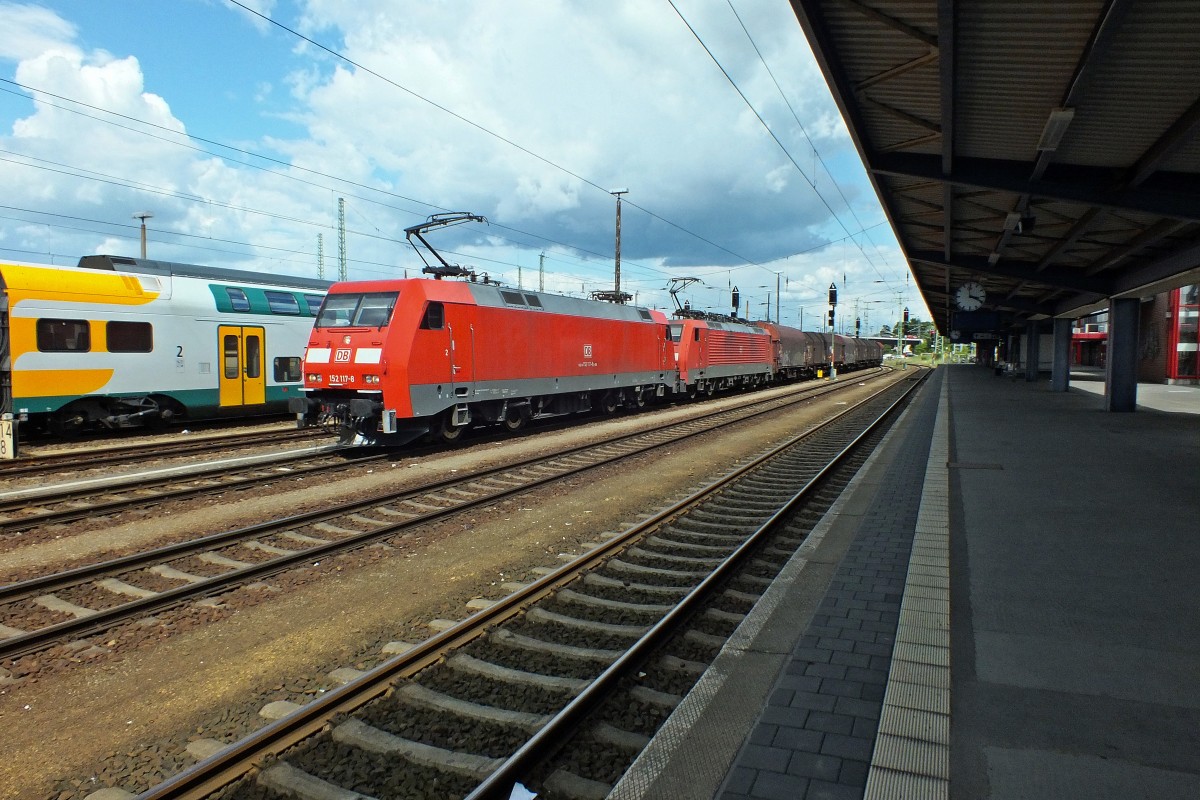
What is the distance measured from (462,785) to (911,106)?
8625 mm

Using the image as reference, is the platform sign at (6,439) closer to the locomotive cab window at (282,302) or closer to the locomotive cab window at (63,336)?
the locomotive cab window at (63,336)

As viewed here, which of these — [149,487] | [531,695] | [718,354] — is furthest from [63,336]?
[718,354]

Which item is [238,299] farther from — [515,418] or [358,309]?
[515,418]

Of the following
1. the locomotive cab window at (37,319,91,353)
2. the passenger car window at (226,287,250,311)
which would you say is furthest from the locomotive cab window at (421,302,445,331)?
the locomotive cab window at (37,319,91,353)

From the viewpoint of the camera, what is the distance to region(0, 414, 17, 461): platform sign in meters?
10.7

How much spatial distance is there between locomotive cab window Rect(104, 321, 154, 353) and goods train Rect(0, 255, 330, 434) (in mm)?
18

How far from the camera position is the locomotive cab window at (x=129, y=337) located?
13102 millimetres

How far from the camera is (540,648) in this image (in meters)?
4.48

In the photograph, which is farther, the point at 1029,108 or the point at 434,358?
the point at 434,358

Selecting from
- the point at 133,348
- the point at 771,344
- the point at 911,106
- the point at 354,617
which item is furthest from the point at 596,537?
the point at 771,344

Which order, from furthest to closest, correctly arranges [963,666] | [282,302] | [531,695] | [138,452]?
[282,302] < [138,452] < [531,695] < [963,666]

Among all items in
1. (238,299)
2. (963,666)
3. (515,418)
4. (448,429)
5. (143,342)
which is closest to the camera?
(963,666)

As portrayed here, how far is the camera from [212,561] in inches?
246

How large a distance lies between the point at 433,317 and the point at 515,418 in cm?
397
